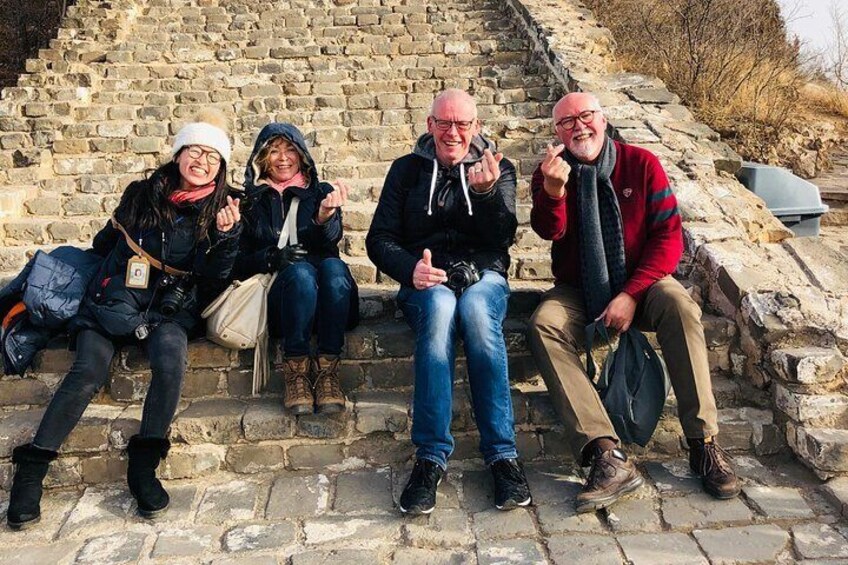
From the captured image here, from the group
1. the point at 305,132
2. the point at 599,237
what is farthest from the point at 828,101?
the point at 599,237

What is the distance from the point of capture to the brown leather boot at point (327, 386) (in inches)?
115

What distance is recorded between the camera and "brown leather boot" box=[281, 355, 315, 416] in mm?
2910

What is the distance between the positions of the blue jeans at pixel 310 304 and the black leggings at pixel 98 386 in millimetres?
Result: 445

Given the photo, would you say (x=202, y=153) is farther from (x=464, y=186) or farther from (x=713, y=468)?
(x=713, y=468)

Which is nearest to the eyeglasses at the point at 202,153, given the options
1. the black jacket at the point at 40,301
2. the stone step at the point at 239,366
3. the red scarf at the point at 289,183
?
the red scarf at the point at 289,183

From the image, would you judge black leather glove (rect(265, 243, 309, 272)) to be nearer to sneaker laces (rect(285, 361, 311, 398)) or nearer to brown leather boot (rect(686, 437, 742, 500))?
sneaker laces (rect(285, 361, 311, 398))

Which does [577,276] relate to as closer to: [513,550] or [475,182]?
[475,182]

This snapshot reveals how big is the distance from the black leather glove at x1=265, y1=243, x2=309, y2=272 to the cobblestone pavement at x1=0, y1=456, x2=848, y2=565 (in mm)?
924

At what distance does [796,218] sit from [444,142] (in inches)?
131

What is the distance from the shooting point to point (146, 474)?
104 inches

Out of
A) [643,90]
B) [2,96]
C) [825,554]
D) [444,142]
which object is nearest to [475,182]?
[444,142]

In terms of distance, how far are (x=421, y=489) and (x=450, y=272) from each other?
3.02 feet

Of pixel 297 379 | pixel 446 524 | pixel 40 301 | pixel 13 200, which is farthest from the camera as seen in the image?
pixel 13 200

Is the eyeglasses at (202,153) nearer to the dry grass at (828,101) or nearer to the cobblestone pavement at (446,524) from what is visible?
the cobblestone pavement at (446,524)
